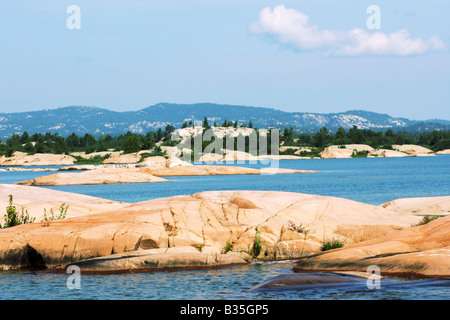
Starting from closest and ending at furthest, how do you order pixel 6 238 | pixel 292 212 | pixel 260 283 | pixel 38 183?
pixel 260 283 < pixel 6 238 < pixel 292 212 < pixel 38 183

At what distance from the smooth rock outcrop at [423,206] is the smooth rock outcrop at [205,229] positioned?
6.16 m

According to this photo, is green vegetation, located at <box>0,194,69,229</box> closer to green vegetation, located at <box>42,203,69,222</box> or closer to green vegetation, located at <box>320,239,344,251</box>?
green vegetation, located at <box>42,203,69,222</box>

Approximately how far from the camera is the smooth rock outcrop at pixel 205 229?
74.7ft

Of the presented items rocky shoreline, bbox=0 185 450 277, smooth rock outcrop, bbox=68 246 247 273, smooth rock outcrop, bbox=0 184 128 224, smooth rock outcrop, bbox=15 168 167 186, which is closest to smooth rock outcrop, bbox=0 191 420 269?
rocky shoreline, bbox=0 185 450 277

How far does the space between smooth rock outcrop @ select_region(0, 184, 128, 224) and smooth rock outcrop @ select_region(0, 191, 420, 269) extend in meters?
4.53

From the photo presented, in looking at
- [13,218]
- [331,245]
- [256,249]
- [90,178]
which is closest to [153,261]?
[256,249]

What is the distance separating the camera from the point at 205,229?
24359mm

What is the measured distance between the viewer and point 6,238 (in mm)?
23062

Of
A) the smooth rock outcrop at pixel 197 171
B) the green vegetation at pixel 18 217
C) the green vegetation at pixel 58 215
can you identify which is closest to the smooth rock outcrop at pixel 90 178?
the smooth rock outcrop at pixel 197 171
